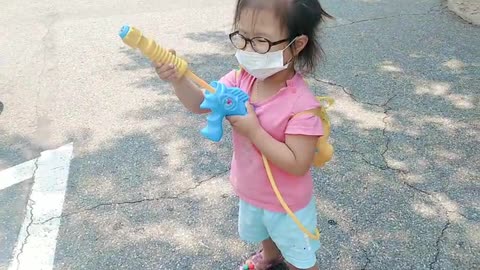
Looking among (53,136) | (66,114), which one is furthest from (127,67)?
(53,136)

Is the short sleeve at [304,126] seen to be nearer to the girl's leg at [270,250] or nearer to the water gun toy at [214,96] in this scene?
the water gun toy at [214,96]

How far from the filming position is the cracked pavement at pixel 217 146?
2.43 meters

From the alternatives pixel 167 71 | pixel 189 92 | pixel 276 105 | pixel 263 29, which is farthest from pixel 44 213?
pixel 263 29

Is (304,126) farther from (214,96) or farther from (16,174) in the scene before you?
(16,174)

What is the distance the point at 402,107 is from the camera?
11.7ft

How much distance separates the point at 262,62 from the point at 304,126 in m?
0.23

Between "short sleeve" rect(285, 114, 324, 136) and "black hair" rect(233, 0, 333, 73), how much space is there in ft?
0.70

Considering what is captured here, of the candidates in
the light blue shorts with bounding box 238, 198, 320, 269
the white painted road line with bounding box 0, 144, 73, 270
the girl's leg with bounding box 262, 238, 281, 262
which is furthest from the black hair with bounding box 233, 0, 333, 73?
the white painted road line with bounding box 0, 144, 73, 270

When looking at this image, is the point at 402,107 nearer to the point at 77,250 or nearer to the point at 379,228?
the point at 379,228

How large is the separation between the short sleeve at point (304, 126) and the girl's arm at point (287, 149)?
0.8 inches

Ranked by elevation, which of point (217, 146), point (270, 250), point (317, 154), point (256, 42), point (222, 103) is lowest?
point (217, 146)

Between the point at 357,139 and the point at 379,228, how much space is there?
0.84 meters

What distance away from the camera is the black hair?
1.46m

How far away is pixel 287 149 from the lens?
1.55 m
